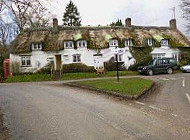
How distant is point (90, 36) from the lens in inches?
1740

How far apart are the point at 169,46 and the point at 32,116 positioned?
36.7 metres

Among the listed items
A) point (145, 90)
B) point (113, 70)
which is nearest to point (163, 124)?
point (145, 90)

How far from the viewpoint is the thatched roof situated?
4316cm

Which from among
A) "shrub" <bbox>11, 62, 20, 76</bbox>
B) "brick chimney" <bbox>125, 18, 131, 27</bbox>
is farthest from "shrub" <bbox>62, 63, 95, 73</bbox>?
"brick chimney" <bbox>125, 18, 131, 27</bbox>

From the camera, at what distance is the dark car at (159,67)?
36.9 metres

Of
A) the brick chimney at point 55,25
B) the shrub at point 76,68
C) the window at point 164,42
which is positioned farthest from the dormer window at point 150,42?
the brick chimney at point 55,25

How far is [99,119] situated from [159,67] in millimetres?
27810

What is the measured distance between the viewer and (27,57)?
42875 millimetres

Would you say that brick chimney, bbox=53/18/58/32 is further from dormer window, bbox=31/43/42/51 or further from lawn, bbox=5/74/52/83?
lawn, bbox=5/74/52/83

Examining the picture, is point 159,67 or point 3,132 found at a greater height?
point 159,67

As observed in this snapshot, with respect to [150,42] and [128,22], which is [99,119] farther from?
[128,22]

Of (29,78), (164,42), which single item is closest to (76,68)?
(29,78)

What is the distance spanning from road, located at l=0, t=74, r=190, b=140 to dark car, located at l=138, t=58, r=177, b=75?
815 inches

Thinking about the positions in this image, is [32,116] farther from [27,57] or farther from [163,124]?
[27,57]
